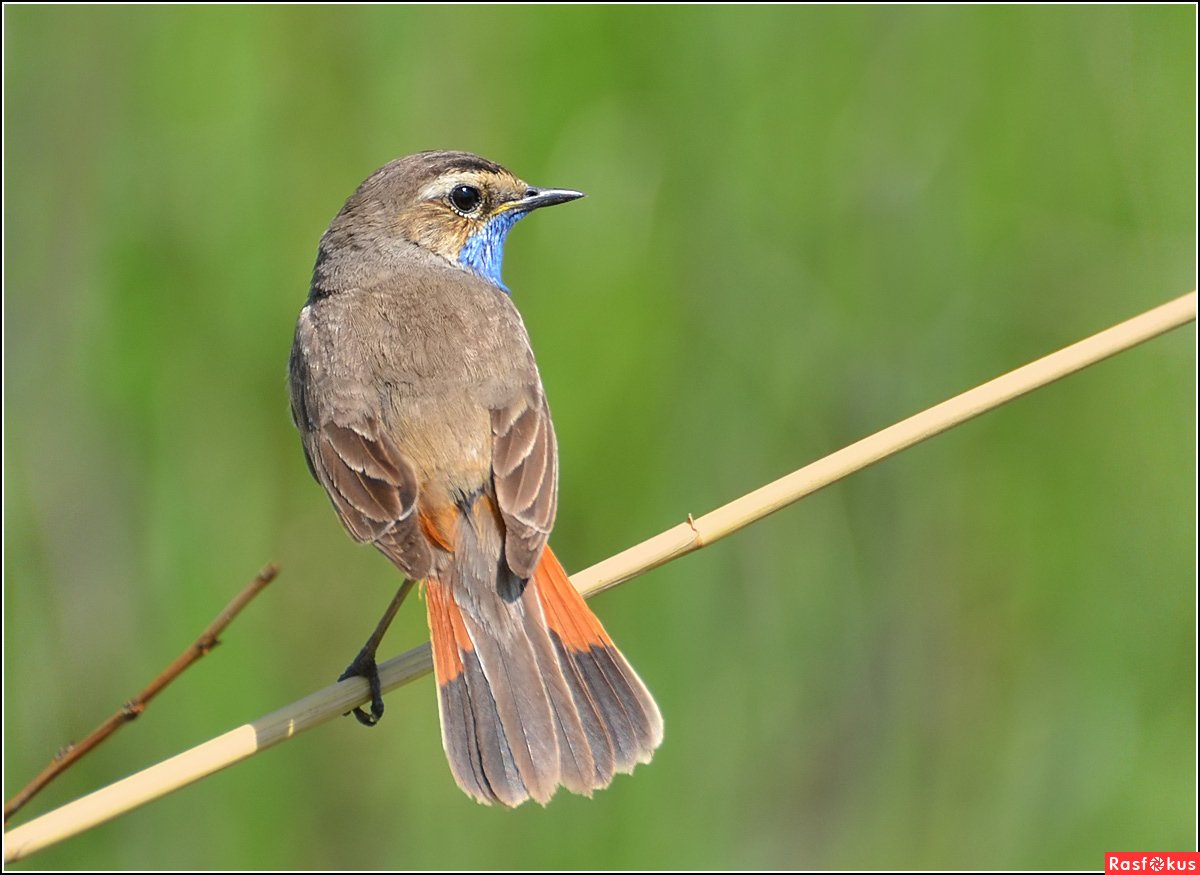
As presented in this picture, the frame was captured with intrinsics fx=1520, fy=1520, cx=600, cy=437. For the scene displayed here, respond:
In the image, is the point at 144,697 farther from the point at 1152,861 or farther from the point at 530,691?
the point at 1152,861

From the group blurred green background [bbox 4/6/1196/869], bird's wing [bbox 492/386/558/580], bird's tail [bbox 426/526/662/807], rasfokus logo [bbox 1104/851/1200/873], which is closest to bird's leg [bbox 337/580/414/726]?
blurred green background [bbox 4/6/1196/869]

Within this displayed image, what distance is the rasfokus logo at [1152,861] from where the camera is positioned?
425cm

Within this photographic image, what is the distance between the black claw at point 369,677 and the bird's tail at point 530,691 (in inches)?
6.3

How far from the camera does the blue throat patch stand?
5070 millimetres

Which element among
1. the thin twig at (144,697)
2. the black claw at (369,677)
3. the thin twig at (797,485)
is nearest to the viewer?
the thin twig at (144,697)

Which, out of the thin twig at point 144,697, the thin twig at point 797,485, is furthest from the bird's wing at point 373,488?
the thin twig at point 144,697

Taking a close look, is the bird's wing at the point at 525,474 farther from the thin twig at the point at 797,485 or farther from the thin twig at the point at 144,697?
the thin twig at the point at 144,697

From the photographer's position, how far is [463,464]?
4.12 m

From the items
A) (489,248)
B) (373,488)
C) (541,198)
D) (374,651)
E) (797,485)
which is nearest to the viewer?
(797,485)

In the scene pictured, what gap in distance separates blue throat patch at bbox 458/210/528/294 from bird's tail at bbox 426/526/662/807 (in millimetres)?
1498

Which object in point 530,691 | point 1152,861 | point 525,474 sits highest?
point 525,474

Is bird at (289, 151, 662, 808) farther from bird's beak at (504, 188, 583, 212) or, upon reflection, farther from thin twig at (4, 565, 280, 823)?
thin twig at (4, 565, 280, 823)

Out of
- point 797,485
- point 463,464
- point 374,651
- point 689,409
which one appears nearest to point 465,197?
point 689,409

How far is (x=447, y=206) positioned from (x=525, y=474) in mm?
1365
